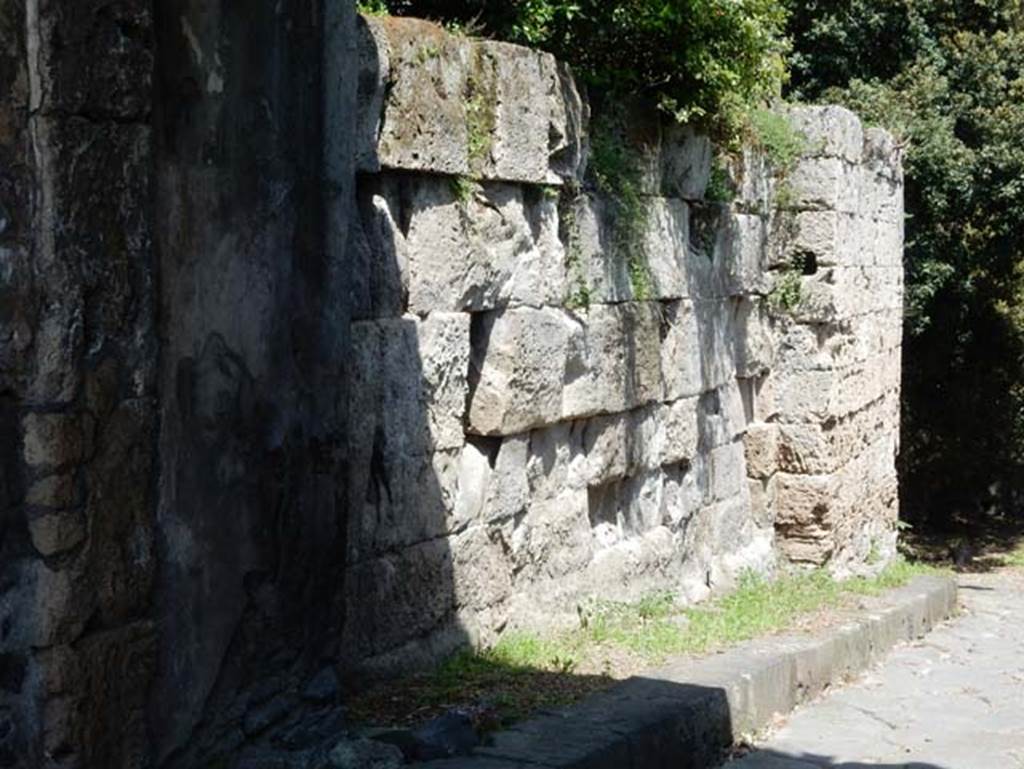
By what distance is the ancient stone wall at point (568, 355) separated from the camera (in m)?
6.10

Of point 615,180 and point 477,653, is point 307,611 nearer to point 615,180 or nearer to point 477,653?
point 477,653

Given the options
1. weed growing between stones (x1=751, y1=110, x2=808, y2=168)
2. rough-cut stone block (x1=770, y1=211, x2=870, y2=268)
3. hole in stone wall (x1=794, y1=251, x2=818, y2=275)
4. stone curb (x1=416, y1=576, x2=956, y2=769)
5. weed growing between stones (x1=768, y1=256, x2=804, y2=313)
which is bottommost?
stone curb (x1=416, y1=576, x2=956, y2=769)

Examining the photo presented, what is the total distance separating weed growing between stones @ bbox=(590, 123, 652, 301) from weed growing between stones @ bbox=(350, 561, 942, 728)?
1.61 meters

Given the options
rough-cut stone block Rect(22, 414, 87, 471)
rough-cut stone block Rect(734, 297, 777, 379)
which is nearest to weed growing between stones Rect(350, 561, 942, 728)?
rough-cut stone block Rect(734, 297, 777, 379)

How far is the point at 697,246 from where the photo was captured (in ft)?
30.1

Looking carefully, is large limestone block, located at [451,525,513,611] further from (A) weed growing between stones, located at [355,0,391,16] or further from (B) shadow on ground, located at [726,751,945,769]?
(A) weed growing between stones, located at [355,0,391,16]

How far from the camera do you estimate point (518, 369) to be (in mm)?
6914

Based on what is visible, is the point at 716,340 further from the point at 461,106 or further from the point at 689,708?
the point at 689,708

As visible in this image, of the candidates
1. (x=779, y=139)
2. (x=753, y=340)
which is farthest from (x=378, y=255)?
(x=779, y=139)

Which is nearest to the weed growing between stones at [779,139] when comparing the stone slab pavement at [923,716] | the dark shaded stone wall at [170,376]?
the stone slab pavement at [923,716]

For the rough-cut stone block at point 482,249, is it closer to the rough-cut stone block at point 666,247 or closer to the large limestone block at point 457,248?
the large limestone block at point 457,248

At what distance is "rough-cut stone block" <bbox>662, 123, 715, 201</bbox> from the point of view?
8555 mm

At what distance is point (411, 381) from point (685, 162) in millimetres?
3092

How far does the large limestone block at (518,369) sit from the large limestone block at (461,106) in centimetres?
60
